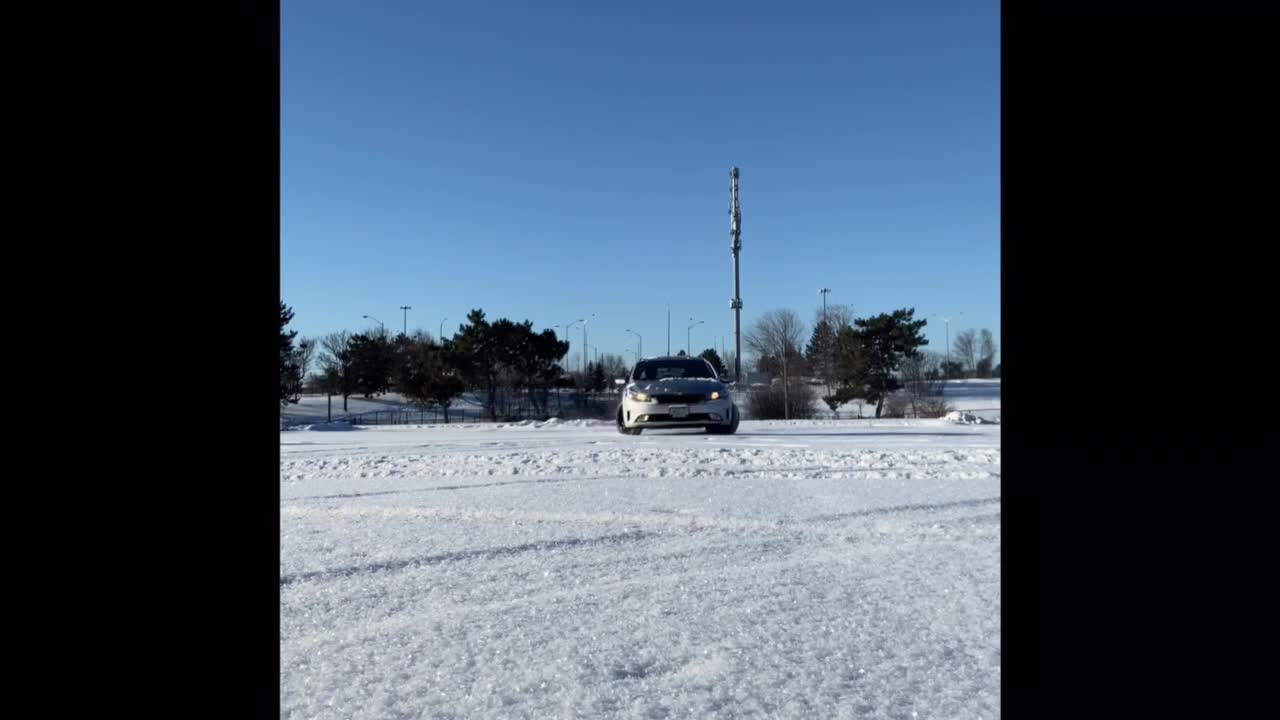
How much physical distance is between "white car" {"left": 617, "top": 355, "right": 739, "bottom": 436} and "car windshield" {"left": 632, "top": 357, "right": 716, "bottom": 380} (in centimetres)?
46

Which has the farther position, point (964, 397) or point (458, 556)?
point (964, 397)

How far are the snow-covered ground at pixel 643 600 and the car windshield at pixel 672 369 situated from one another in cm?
604

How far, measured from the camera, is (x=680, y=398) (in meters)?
9.75

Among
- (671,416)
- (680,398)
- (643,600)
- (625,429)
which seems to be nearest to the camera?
(643,600)

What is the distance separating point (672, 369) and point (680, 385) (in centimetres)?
108

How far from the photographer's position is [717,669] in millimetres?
1674

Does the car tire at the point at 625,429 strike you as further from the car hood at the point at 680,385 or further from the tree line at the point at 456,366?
the tree line at the point at 456,366

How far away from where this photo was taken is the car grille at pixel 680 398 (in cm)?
971

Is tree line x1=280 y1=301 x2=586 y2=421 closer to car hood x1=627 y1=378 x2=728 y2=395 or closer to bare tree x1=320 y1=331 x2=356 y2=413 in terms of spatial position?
bare tree x1=320 y1=331 x2=356 y2=413

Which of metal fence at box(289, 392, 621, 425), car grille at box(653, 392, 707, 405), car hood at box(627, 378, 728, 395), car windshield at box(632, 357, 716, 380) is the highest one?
car windshield at box(632, 357, 716, 380)

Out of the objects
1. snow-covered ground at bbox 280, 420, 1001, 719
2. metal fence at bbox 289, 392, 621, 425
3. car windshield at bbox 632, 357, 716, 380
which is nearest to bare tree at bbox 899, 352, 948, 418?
metal fence at bbox 289, 392, 621, 425

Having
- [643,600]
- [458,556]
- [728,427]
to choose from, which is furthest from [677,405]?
[643,600]

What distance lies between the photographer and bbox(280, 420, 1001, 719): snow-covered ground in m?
1.56

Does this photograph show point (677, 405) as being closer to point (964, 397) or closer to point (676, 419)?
point (676, 419)
